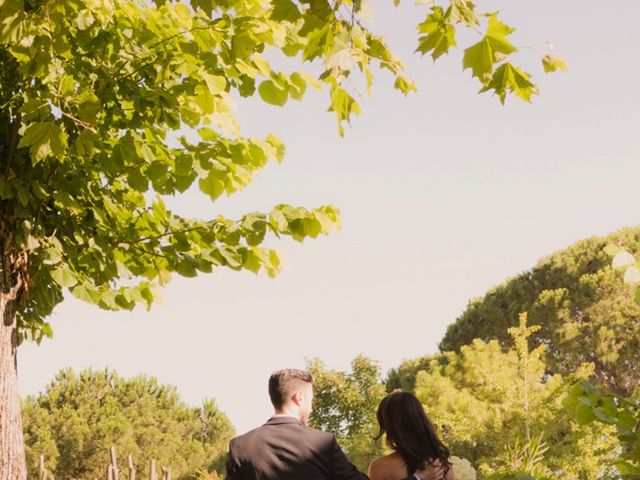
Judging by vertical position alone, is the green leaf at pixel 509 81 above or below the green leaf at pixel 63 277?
below

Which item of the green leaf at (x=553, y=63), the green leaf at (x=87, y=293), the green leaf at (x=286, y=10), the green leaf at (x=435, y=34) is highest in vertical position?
the green leaf at (x=87, y=293)

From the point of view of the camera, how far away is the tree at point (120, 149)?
461cm

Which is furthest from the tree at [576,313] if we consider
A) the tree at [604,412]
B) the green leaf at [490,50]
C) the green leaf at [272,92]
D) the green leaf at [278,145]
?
the green leaf at [490,50]

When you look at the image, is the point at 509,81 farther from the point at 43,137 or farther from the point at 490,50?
the point at 43,137

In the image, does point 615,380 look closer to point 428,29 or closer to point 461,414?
point 461,414

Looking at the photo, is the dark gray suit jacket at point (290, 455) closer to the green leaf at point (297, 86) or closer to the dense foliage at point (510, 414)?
the green leaf at point (297, 86)

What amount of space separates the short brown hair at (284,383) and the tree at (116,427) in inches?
1234

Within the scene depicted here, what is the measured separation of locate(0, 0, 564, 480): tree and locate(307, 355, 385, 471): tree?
94.4 ft

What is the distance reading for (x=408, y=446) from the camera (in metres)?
3.97

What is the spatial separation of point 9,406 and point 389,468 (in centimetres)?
313

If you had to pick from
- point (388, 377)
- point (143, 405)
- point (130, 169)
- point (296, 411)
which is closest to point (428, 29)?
point (296, 411)

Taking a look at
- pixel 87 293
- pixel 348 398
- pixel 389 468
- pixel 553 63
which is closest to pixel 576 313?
pixel 348 398

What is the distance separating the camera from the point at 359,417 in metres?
35.0

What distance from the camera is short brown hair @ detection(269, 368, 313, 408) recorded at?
12.9ft
